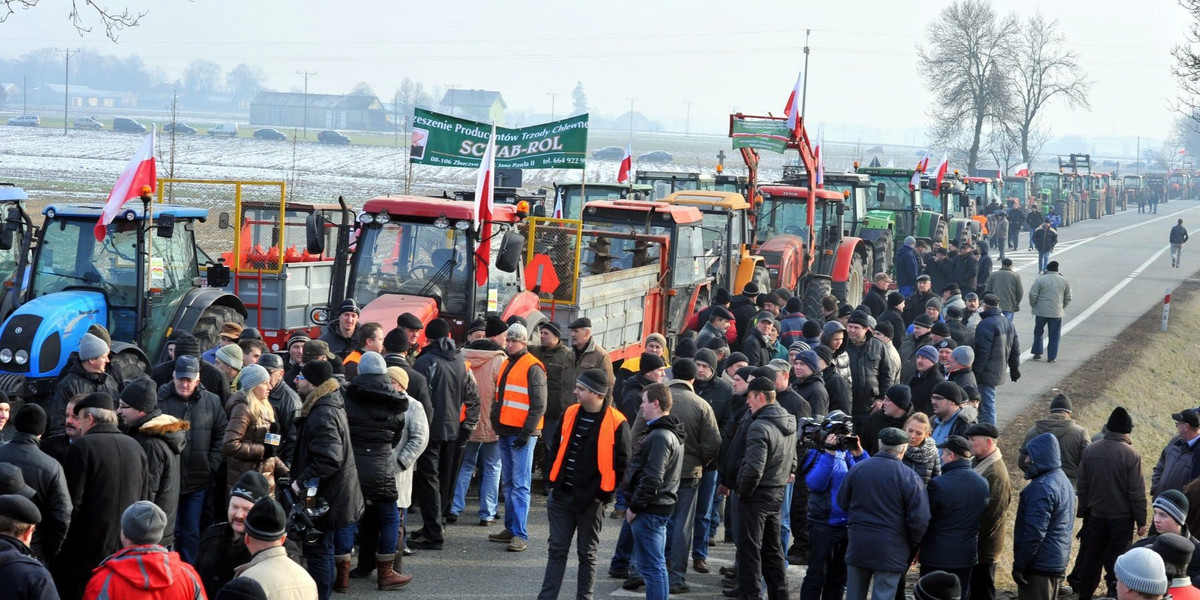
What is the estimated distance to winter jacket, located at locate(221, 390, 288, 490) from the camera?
26.3 feet

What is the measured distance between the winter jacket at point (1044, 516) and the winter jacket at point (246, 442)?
4797mm

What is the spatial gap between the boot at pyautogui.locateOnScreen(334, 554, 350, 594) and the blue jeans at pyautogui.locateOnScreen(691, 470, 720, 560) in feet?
8.59

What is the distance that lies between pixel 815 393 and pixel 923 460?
5.61ft

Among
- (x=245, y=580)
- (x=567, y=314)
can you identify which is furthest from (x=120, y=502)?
(x=567, y=314)

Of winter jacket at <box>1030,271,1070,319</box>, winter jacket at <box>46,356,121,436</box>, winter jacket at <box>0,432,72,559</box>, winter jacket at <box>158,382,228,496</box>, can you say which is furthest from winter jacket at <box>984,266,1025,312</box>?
winter jacket at <box>0,432,72,559</box>

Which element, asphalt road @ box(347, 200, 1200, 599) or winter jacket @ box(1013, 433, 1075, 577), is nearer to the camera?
winter jacket @ box(1013, 433, 1075, 577)

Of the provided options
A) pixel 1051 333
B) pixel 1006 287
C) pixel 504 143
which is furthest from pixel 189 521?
pixel 1051 333

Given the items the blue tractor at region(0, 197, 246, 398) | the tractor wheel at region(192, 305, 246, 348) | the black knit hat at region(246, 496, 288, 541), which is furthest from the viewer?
the tractor wheel at region(192, 305, 246, 348)

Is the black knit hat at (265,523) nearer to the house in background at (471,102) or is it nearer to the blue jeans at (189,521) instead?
the blue jeans at (189,521)

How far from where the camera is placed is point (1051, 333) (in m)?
20.5

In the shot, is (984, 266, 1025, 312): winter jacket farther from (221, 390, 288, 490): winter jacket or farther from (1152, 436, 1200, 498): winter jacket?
(221, 390, 288, 490): winter jacket

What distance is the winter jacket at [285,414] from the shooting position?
822cm

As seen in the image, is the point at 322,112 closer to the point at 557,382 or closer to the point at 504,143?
the point at 504,143

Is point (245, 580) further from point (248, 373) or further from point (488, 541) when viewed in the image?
point (488, 541)
